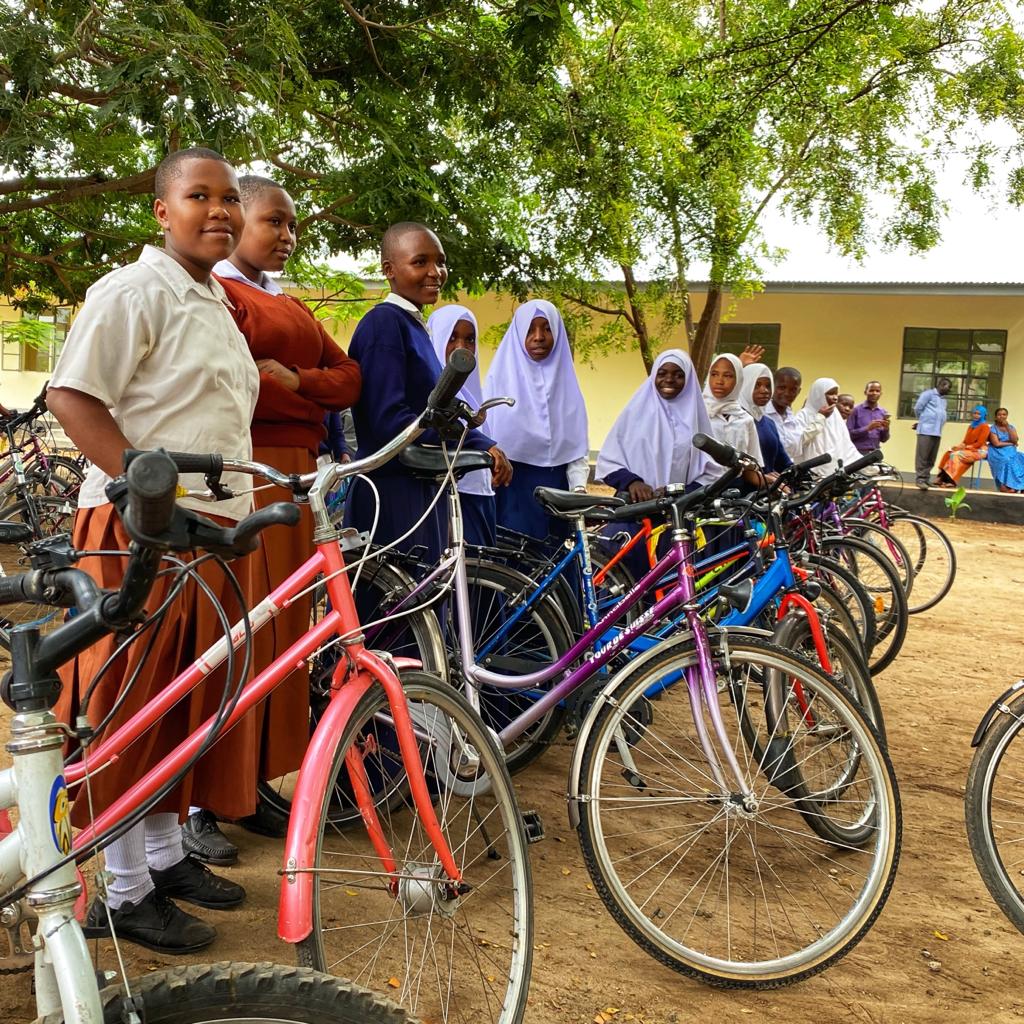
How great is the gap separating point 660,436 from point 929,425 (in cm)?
1243

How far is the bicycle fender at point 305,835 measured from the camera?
5.98 ft

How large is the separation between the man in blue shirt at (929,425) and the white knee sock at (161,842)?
1509 centimetres

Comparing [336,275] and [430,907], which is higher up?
[336,275]

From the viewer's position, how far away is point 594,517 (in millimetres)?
3576

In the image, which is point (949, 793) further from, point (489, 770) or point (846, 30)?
point (846, 30)

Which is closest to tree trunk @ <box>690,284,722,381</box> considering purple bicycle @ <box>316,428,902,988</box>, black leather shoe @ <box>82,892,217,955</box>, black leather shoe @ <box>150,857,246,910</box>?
purple bicycle @ <box>316,428,902,988</box>

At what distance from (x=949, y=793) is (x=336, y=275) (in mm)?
8145

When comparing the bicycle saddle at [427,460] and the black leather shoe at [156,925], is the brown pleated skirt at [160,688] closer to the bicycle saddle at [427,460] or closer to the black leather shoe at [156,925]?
the black leather shoe at [156,925]

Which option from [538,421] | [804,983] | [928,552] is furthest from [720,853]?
[928,552]

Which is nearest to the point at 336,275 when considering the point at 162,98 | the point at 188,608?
the point at 162,98

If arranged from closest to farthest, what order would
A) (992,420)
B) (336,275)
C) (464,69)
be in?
(464,69), (336,275), (992,420)

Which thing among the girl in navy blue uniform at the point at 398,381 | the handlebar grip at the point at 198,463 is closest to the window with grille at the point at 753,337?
the girl in navy blue uniform at the point at 398,381

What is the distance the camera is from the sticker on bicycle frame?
1312 mm

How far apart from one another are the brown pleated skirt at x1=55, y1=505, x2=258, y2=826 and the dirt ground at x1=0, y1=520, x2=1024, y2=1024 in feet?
1.34
